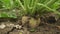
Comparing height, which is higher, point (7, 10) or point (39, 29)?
point (7, 10)

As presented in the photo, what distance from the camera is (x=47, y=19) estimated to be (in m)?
1.35

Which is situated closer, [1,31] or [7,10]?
[1,31]

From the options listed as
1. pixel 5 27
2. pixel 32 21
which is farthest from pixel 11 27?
pixel 32 21

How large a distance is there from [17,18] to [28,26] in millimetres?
147

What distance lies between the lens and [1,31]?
121 cm

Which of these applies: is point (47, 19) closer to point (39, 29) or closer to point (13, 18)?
point (39, 29)

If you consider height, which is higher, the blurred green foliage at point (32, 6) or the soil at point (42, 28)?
the blurred green foliage at point (32, 6)

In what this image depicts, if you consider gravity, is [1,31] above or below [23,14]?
below

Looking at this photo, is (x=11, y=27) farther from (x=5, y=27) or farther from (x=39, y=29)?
(x=39, y=29)

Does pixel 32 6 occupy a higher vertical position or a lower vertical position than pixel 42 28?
higher

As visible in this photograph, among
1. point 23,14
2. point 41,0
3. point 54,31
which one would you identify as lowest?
point 54,31

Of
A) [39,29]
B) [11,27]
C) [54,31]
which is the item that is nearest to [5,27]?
[11,27]

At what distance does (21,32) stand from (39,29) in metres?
0.15

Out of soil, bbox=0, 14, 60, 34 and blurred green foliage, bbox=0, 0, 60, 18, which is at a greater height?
blurred green foliage, bbox=0, 0, 60, 18
